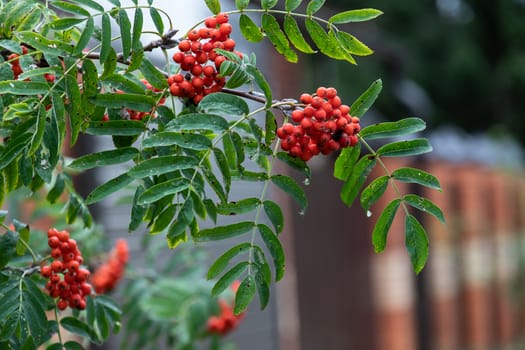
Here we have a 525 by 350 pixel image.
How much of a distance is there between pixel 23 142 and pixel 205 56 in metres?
0.27

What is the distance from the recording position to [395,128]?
3.87 ft

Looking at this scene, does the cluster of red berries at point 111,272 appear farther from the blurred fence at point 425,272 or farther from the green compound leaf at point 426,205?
the blurred fence at point 425,272

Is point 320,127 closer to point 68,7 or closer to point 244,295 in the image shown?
point 244,295

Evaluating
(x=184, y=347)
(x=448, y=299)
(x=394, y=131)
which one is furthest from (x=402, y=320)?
(x=394, y=131)

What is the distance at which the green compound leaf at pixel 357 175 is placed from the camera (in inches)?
47.3

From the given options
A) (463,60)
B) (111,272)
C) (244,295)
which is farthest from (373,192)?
(463,60)

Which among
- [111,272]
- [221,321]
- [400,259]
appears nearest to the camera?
[111,272]

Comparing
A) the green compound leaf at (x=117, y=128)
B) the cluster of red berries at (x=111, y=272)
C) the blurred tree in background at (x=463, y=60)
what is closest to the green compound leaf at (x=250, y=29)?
the green compound leaf at (x=117, y=128)

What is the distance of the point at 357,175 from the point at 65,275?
46 cm

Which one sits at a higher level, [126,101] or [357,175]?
[126,101]

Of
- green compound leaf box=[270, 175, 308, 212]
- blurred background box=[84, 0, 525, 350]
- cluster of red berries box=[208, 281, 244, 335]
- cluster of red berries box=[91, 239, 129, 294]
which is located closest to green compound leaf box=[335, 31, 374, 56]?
green compound leaf box=[270, 175, 308, 212]

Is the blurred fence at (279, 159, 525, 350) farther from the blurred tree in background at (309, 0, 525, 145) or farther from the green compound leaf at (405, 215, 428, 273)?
the blurred tree in background at (309, 0, 525, 145)

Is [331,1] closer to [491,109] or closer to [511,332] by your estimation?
[491,109]

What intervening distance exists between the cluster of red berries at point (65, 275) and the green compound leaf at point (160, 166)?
0.24 m
